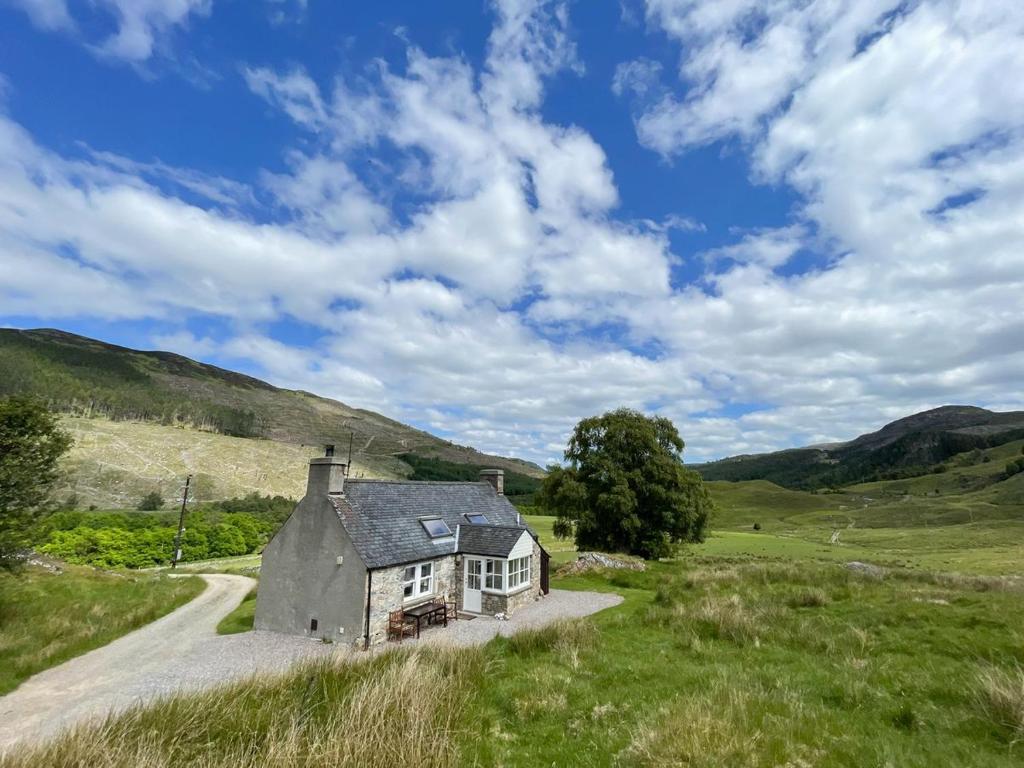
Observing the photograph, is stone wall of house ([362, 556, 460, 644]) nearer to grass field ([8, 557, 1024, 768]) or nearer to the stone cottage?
the stone cottage

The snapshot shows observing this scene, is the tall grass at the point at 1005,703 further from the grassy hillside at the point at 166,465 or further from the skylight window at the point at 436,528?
the grassy hillside at the point at 166,465

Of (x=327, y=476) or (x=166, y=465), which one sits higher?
(x=166, y=465)

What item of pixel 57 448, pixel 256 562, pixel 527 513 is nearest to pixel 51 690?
pixel 57 448

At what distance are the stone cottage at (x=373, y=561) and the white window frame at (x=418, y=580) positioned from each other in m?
0.05

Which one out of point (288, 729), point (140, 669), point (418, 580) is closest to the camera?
point (288, 729)

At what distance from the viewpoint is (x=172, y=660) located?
1839 cm

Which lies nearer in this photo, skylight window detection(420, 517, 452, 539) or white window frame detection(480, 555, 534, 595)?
white window frame detection(480, 555, 534, 595)

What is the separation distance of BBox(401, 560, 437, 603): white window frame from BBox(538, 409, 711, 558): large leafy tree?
18806mm

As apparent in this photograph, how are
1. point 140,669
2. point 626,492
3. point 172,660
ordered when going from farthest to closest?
point 626,492, point 172,660, point 140,669

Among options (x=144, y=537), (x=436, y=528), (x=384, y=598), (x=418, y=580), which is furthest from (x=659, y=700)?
(x=144, y=537)

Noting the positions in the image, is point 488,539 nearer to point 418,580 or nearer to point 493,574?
point 493,574

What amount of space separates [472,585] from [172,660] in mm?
12850

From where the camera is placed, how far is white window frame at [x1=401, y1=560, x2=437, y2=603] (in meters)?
22.7

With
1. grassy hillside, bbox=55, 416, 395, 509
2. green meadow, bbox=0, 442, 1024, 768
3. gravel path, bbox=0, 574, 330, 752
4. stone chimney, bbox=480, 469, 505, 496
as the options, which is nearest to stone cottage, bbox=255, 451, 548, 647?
gravel path, bbox=0, 574, 330, 752
